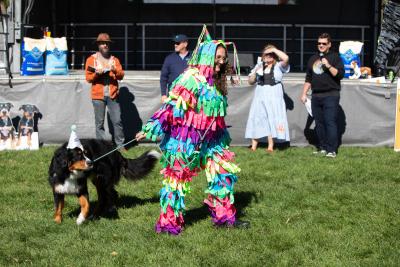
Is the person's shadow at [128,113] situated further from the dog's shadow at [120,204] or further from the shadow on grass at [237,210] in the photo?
the shadow on grass at [237,210]

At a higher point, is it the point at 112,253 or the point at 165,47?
the point at 165,47

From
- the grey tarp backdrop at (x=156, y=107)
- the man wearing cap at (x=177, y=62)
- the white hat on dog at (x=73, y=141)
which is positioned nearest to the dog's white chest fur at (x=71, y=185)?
the white hat on dog at (x=73, y=141)

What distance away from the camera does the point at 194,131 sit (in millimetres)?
5535

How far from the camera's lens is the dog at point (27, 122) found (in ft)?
34.9

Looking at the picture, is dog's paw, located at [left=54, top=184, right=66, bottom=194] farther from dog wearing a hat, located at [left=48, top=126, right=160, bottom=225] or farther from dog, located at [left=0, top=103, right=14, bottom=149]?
dog, located at [left=0, top=103, right=14, bottom=149]

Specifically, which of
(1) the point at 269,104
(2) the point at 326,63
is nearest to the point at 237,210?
(2) the point at 326,63

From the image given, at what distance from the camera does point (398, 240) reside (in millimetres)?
5531

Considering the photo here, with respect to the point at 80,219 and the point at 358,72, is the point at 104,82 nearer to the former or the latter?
the point at 80,219

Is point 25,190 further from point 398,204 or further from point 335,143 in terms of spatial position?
point 335,143

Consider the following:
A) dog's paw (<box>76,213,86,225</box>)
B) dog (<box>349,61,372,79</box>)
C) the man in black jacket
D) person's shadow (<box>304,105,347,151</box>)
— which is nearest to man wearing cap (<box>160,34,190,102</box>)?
the man in black jacket

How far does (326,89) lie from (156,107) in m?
2.89

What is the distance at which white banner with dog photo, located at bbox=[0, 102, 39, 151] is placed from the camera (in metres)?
Answer: 10.5

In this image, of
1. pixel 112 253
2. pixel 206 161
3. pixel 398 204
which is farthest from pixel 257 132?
pixel 112 253

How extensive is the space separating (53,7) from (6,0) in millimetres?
3134
